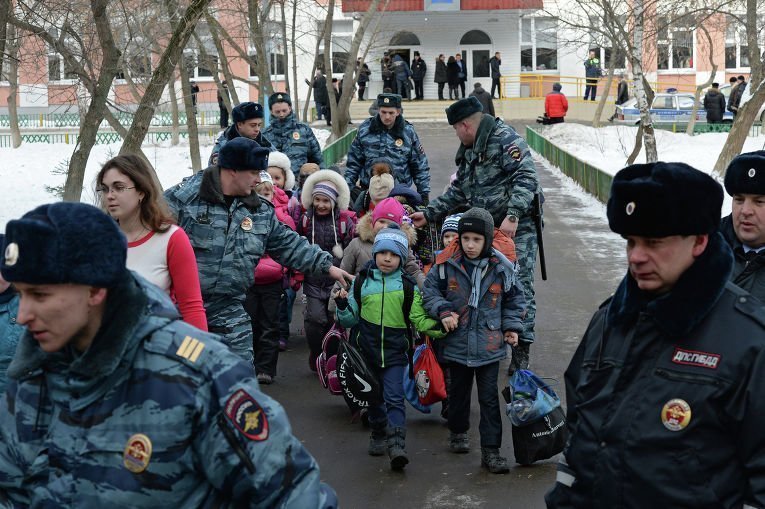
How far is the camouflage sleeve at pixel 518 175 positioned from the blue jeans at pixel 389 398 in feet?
5.95

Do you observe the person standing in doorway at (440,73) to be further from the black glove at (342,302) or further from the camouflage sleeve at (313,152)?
the black glove at (342,302)

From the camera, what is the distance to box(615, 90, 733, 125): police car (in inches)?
1647

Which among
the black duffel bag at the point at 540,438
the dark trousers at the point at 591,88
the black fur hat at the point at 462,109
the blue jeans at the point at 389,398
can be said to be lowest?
the black duffel bag at the point at 540,438

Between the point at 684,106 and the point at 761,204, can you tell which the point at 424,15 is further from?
the point at 761,204

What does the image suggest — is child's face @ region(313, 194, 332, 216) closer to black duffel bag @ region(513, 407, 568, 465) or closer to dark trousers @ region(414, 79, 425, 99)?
black duffel bag @ region(513, 407, 568, 465)

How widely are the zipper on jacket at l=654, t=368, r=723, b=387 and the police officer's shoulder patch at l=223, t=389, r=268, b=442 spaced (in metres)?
1.10

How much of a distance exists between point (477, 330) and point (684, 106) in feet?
123

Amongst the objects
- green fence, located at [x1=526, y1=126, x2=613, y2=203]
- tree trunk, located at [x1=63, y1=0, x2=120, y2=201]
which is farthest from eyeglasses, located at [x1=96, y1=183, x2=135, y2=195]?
green fence, located at [x1=526, y1=126, x2=613, y2=203]

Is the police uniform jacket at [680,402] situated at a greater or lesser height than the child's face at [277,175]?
lesser

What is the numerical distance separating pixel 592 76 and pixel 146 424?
46276 millimetres

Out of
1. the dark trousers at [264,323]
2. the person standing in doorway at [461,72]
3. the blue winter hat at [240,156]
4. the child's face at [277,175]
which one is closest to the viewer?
the blue winter hat at [240,156]

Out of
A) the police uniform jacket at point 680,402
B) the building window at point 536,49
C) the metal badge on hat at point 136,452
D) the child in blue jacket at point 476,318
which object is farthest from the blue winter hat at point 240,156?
the building window at point 536,49

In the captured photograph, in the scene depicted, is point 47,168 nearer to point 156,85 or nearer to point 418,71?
point 418,71

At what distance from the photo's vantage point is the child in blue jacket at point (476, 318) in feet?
23.3
